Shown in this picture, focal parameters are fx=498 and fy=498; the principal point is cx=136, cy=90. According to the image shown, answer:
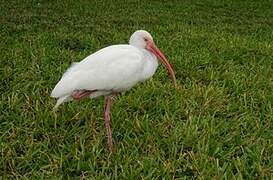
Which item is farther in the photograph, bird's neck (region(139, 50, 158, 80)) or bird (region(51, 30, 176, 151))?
bird's neck (region(139, 50, 158, 80))

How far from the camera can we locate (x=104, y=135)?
4539 mm

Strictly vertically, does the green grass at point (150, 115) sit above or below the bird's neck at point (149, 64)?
below

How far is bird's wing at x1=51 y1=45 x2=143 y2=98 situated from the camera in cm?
406

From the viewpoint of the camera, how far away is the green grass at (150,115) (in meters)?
3.93

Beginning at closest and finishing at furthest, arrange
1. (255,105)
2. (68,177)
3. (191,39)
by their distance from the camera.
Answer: (68,177)
(255,105)
(191,39)

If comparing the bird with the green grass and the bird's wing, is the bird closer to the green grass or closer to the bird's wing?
the bird's wing

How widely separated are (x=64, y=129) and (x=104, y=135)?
0.38m

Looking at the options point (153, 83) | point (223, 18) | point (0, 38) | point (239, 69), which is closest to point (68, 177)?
point (153, 83)

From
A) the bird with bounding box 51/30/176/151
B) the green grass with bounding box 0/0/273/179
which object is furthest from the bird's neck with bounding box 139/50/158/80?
the green grass with bounding box 0/0/273/179

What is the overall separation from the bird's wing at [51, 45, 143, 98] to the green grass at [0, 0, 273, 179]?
51 centimetres

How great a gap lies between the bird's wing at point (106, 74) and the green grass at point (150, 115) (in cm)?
51

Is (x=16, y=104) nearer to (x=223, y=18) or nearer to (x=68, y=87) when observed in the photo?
(x=68, y=87)

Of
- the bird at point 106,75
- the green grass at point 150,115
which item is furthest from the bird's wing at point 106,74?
the green grass at point 150,115

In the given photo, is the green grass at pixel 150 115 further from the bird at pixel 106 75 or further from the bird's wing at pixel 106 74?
the bird's wing at pixel 106 74
